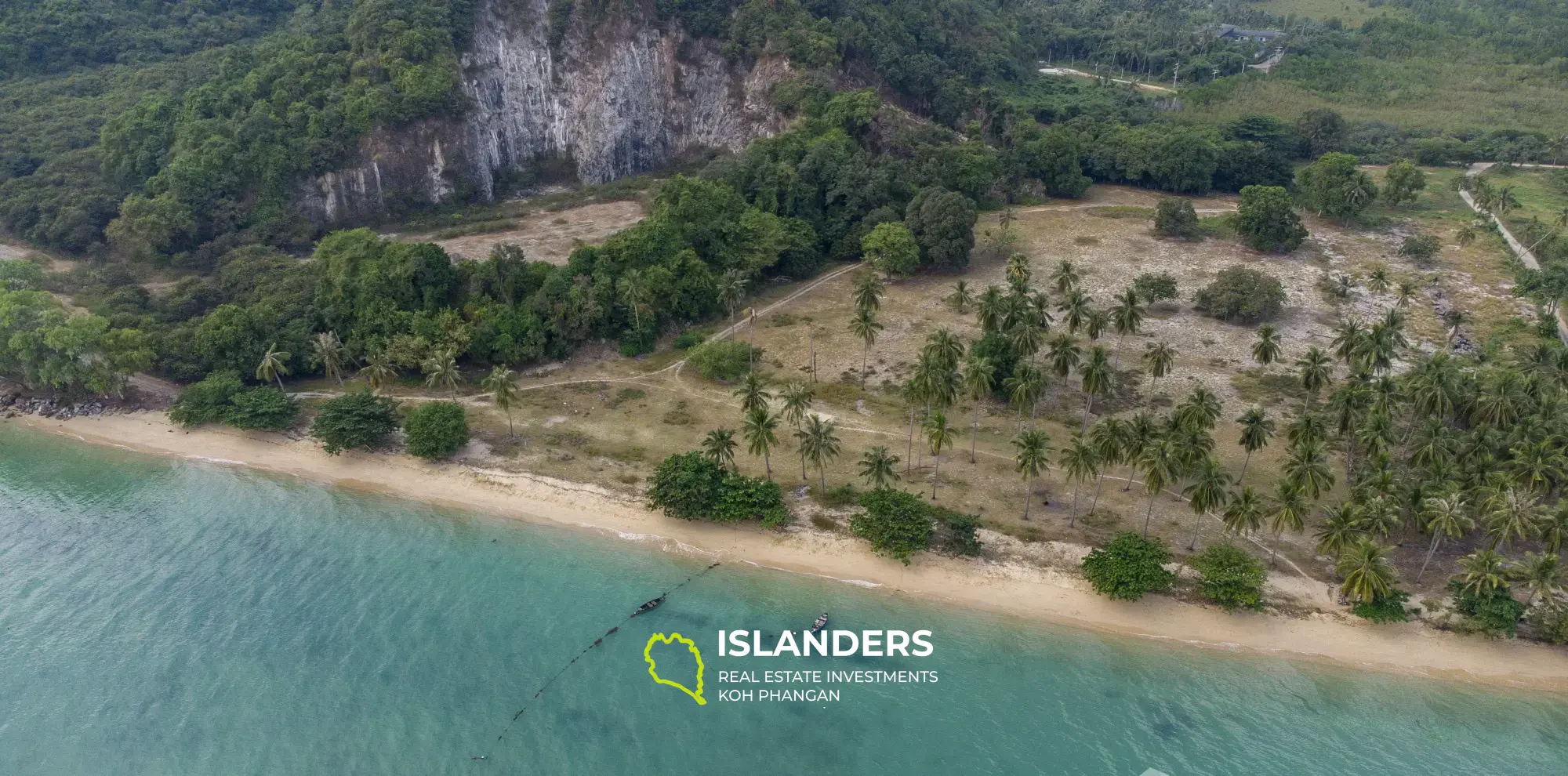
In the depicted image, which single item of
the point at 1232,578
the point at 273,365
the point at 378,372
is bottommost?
the point at 1232,578

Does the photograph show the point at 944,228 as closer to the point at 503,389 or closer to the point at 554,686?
the point at 503,389

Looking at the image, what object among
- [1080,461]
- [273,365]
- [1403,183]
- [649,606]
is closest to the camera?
[649,606]

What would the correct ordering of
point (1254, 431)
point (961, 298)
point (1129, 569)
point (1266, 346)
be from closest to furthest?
point (1129, 569) → point (1254, 431) → point (1266, 346) → point (961, 298)

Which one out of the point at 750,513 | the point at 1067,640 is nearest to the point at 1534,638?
the point at 1067,640

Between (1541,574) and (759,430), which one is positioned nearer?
(1541,574)


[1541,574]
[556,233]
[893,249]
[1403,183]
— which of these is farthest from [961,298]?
[1403,183]

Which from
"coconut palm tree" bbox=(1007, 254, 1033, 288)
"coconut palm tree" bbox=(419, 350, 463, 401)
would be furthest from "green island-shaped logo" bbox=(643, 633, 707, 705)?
"coconut palm tree" bbox=(1007, 254, 1033, 288)
